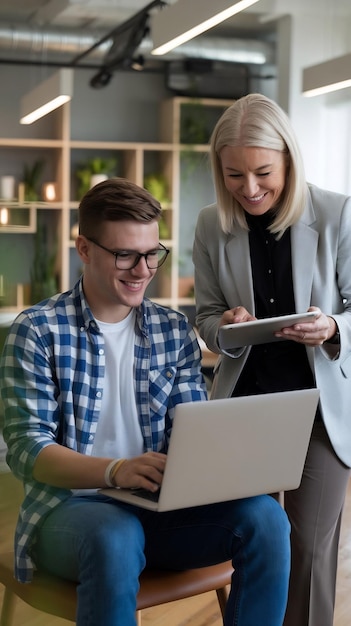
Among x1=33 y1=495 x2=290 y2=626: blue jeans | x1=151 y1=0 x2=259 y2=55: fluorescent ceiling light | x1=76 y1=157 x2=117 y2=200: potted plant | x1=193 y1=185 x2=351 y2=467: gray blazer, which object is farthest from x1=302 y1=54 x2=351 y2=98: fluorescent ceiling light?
x1=33 y1=495 x2=290 y2=626: blue jeans

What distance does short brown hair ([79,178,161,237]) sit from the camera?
60.6 inches

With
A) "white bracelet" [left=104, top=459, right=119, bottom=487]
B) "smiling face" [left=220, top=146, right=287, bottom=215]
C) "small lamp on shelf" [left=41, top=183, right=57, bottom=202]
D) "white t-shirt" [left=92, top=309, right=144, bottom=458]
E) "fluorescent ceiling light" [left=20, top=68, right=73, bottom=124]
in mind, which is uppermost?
"fluorescent ceiling light" [left=20, top=68, right=73, bottom=124]

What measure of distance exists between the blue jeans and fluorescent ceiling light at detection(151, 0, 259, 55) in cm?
218

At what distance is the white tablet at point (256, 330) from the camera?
1.52 meters

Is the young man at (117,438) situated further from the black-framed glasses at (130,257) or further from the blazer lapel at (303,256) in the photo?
the blazer lapel at (303,256)

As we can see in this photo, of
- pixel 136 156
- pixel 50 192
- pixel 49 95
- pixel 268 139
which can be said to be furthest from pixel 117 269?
pixel 136 156

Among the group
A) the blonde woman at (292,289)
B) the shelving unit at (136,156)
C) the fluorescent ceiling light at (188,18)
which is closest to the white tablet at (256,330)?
the blonde woman at (292,289)

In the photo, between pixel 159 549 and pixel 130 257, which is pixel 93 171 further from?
pixel 159 549

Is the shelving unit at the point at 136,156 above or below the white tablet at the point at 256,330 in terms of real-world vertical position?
above

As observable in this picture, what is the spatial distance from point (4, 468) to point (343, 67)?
15.8 feet

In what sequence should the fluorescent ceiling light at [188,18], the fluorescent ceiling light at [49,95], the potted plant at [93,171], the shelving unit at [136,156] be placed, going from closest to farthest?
the fluorescent ceiling light at [188,18] → the fluorescent ceiling light at [49,95] → the shelving unit at [136,156] → the potted plant at [93,171]

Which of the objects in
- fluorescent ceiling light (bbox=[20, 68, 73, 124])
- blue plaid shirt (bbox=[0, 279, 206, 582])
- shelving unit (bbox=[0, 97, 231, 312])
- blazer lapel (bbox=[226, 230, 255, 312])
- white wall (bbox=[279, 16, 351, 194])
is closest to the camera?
blue plaid shirt (bbox=[0, 279, 206, 582])

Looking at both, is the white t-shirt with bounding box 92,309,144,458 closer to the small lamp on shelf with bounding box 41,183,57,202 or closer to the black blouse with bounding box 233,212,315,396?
the black blouse with bounding box 233,212,315,396

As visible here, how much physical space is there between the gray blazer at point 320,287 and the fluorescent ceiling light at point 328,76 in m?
3.30
